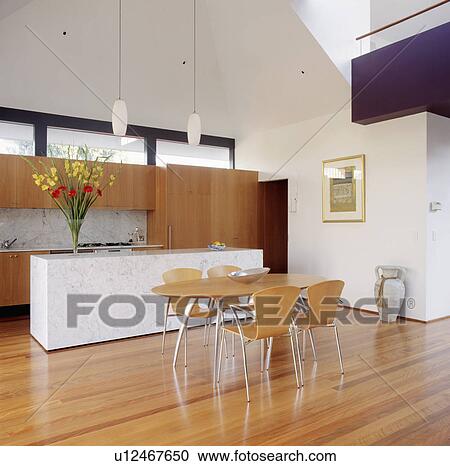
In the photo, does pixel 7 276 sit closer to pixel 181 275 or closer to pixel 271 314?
pixel 181 275

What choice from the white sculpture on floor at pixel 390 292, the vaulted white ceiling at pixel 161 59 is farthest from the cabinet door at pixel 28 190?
the white sculpture on floor at pixel 390 292

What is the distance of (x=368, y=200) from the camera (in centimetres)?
621

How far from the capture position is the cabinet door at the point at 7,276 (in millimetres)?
5820

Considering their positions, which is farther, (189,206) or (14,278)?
(189,206)

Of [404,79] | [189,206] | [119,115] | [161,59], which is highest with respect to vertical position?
[161,59]

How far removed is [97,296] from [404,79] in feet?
13.6

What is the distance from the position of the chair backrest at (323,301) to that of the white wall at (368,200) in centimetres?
251

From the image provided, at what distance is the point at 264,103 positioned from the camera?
7363 mm

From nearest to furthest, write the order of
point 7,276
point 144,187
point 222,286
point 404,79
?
1. point 222,286
2. point 404,79
3. point 7,276
4. point 144,187

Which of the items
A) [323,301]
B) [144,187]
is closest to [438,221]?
[323,301]

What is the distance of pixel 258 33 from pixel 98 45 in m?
2.15

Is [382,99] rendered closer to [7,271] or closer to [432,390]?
[432,390]

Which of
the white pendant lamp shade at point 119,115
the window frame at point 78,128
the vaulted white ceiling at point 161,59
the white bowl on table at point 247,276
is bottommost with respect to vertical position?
the white bowl on table at point 247,276

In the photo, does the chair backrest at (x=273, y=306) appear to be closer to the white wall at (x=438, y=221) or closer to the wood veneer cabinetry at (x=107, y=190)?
the white wall at (x=438, y=221)
